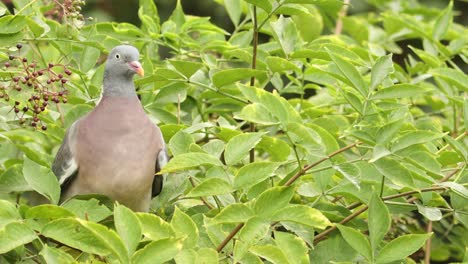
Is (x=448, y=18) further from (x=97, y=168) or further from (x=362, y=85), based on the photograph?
(x=97, y=168)

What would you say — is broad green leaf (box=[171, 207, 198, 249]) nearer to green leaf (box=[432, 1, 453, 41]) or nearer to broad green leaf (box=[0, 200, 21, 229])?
broad green leaf (box=[0, 200, 21, 229])

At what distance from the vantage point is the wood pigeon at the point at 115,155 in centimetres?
226

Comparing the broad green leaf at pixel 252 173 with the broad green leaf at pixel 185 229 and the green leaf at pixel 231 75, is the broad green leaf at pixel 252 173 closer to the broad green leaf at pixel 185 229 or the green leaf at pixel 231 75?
the broad green leaf at pixel 185 229

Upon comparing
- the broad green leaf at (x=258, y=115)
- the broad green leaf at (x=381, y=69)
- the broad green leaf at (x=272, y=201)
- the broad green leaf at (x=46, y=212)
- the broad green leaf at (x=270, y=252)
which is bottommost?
the broad green leaf at (x=270, y=252)

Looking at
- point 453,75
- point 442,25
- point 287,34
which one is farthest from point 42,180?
point 442,25

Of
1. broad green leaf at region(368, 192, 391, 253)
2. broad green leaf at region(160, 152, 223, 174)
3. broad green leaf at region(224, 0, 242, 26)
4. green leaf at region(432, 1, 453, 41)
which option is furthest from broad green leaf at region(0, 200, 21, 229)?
green leaf at region(432, 1, 453, 41)

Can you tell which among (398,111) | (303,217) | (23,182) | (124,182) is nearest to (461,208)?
(398,111)

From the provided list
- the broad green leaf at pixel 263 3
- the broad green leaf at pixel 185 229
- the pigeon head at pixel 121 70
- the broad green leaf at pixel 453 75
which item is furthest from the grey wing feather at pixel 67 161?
the broad green leaf at pixel 453 75

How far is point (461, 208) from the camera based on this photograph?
2150 millimetres

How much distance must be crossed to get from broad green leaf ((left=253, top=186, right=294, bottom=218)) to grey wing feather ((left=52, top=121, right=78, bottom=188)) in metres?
0.67

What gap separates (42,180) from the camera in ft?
6.31

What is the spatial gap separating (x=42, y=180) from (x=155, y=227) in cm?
31

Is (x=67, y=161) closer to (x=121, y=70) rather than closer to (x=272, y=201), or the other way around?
(x=121, y=70)

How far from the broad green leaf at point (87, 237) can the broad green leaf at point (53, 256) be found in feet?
0.10
